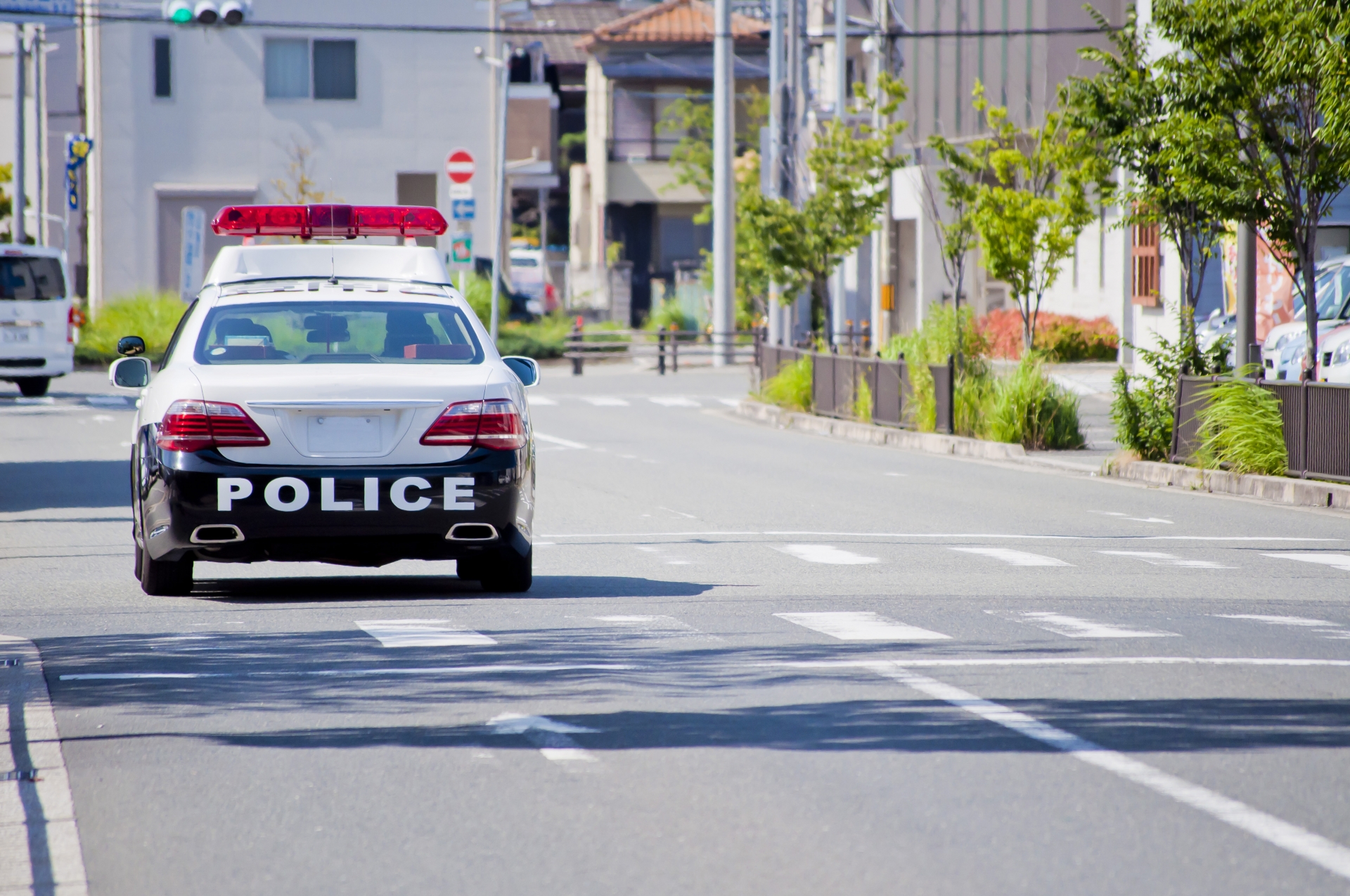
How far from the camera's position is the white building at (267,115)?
5253 cm

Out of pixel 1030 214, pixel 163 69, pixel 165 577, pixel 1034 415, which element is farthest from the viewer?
pixel 163 69

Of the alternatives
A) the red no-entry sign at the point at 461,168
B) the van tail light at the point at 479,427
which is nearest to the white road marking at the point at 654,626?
the van tail light at the point at 479,427

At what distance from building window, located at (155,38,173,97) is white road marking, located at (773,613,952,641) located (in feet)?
151

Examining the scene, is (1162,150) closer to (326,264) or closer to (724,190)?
(326,264)

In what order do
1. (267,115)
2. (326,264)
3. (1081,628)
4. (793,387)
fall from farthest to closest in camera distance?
(267,115) → (793,387) → (326,264) → (1081,628)

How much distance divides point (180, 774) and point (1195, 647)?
4.63 metres

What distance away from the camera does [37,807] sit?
5.93 metres

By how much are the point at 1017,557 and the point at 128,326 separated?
34.9 metres

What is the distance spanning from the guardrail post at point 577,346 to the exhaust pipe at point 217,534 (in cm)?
3432

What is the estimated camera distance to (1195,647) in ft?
28.9

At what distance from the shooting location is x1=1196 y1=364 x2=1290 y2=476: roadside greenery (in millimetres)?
18359

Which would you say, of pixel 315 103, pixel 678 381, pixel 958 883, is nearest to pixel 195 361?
pixel 958 883

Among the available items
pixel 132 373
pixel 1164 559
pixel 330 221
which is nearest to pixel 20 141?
pixel 330 221

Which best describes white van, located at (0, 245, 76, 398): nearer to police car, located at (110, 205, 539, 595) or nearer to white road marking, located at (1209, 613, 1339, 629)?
police car, located at (110, 205, 539, 595)
